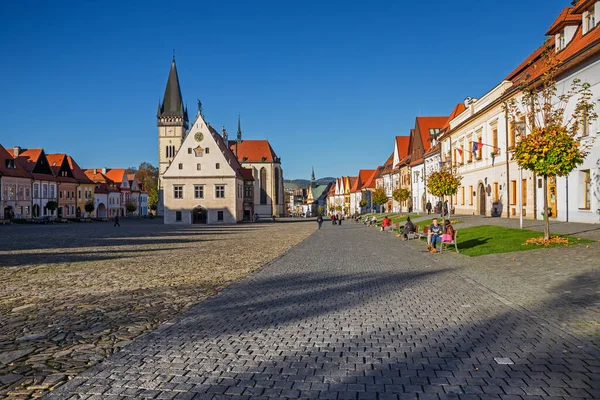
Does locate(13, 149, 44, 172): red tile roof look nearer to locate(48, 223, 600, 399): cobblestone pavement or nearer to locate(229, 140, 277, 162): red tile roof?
locate(229, 140, 277, 162): red tile roof

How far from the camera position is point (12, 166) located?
66750 mm

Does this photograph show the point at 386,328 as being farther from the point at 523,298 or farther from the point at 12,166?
the point at 12,166

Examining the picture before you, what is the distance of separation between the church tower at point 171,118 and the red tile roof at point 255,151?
47.1 feet

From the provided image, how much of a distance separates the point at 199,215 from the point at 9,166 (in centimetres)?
2704

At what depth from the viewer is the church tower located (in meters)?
98.1

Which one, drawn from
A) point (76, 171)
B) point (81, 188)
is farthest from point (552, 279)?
point (76, 171)

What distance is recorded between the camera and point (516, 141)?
70.8ft

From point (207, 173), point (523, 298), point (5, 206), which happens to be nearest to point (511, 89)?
point (523, 298)

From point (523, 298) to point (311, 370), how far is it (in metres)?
5.60

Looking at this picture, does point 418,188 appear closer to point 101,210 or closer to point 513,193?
point 513,193

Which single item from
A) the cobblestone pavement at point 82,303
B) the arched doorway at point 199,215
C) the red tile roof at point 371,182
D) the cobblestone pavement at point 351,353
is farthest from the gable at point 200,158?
the cobblestone pavement at point 351,353

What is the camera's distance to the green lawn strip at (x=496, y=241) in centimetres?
1635

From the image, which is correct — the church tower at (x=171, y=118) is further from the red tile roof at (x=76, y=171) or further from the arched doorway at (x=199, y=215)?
the arched doorway at (x=199, y=215)

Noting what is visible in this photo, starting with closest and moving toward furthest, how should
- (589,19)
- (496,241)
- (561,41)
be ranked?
(496,241)
(589,19)
(561,41)
